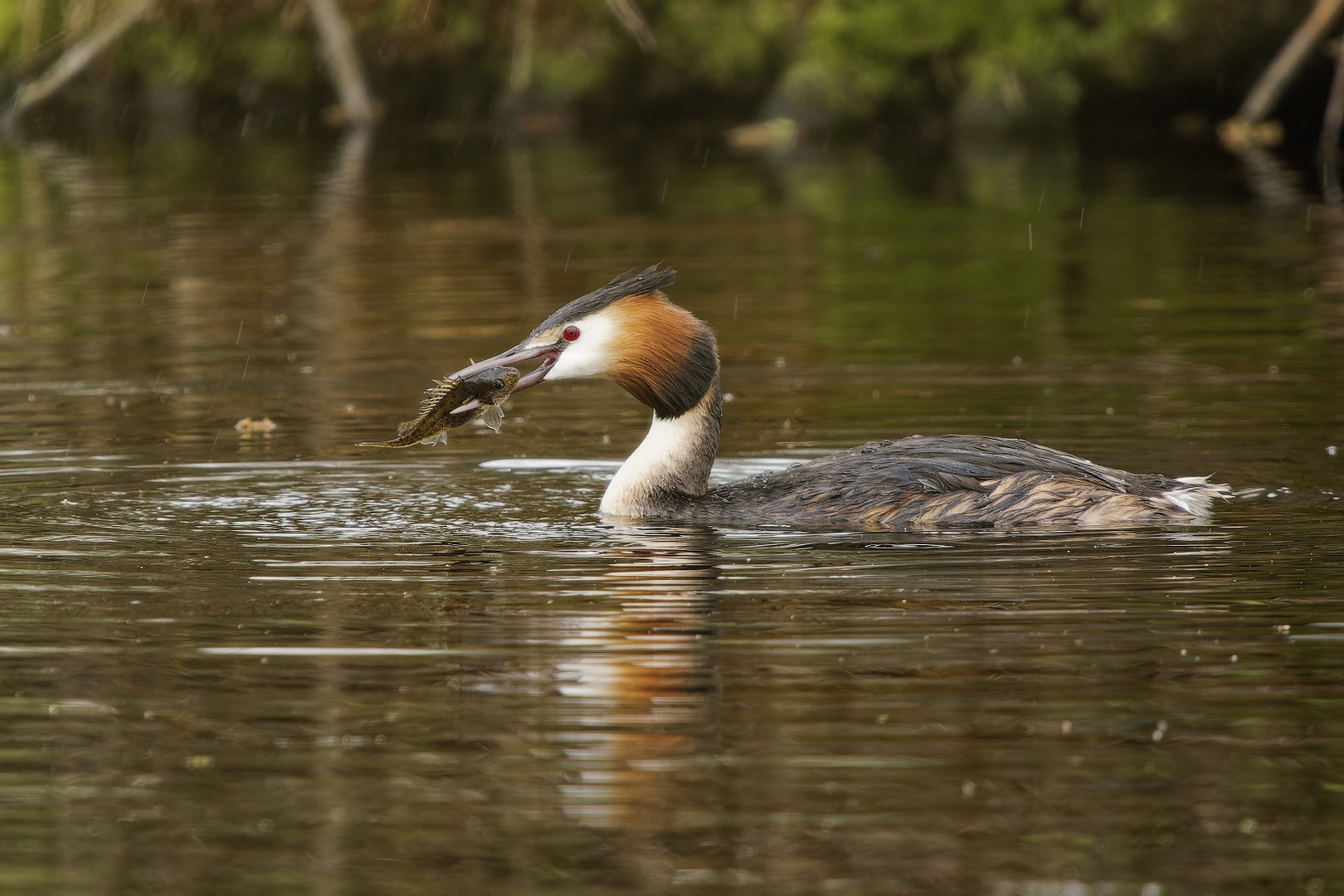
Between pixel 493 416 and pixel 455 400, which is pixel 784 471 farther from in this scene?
pixel 455 400

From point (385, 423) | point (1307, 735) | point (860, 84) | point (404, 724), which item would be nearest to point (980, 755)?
point (1307, 735)

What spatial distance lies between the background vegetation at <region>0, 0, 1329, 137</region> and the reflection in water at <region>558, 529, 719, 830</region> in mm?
31982

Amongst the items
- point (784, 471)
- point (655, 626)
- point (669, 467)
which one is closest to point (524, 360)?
point (669, 467)

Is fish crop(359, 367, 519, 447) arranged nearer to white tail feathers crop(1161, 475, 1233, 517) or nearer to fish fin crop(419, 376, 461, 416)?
fish fin crop(419, 376, 461, 416)

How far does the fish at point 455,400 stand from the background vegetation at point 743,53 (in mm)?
30408

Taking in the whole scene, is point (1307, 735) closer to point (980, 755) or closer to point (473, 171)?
point (980, 755)

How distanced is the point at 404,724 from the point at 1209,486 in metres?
4.30

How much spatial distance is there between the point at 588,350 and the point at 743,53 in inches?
1458

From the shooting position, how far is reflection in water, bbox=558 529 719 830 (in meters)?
5.53

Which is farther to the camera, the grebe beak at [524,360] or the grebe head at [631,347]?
the grebe head at [631,347]

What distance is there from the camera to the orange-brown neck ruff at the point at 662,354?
9.31 meters

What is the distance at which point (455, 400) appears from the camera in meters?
9.18

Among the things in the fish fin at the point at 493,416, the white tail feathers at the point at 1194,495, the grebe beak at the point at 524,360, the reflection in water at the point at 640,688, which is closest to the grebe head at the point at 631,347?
the grebe beak at the point at 524,360

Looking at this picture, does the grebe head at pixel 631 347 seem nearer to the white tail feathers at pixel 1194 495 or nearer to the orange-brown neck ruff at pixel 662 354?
the orange-brown neck ruff at pixel 662 354
